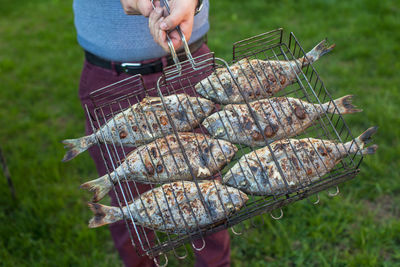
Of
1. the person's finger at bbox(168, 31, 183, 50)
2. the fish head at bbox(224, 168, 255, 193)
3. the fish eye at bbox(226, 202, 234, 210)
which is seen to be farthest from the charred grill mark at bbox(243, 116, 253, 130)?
the person's finger at bbox(168, 31, 183, 50)

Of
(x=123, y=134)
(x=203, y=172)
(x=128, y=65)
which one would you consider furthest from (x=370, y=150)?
(x=128, y=65)

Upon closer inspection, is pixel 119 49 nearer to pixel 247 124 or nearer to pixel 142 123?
pixel 142 123

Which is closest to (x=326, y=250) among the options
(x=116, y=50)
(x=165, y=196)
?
(x=165, y=196)

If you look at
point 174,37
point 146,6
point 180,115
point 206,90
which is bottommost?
point 180,115

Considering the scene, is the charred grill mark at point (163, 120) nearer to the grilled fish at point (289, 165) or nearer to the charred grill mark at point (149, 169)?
the charred grill mark at point (149, 169)

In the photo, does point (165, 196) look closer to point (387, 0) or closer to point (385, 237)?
point (385, 237)
